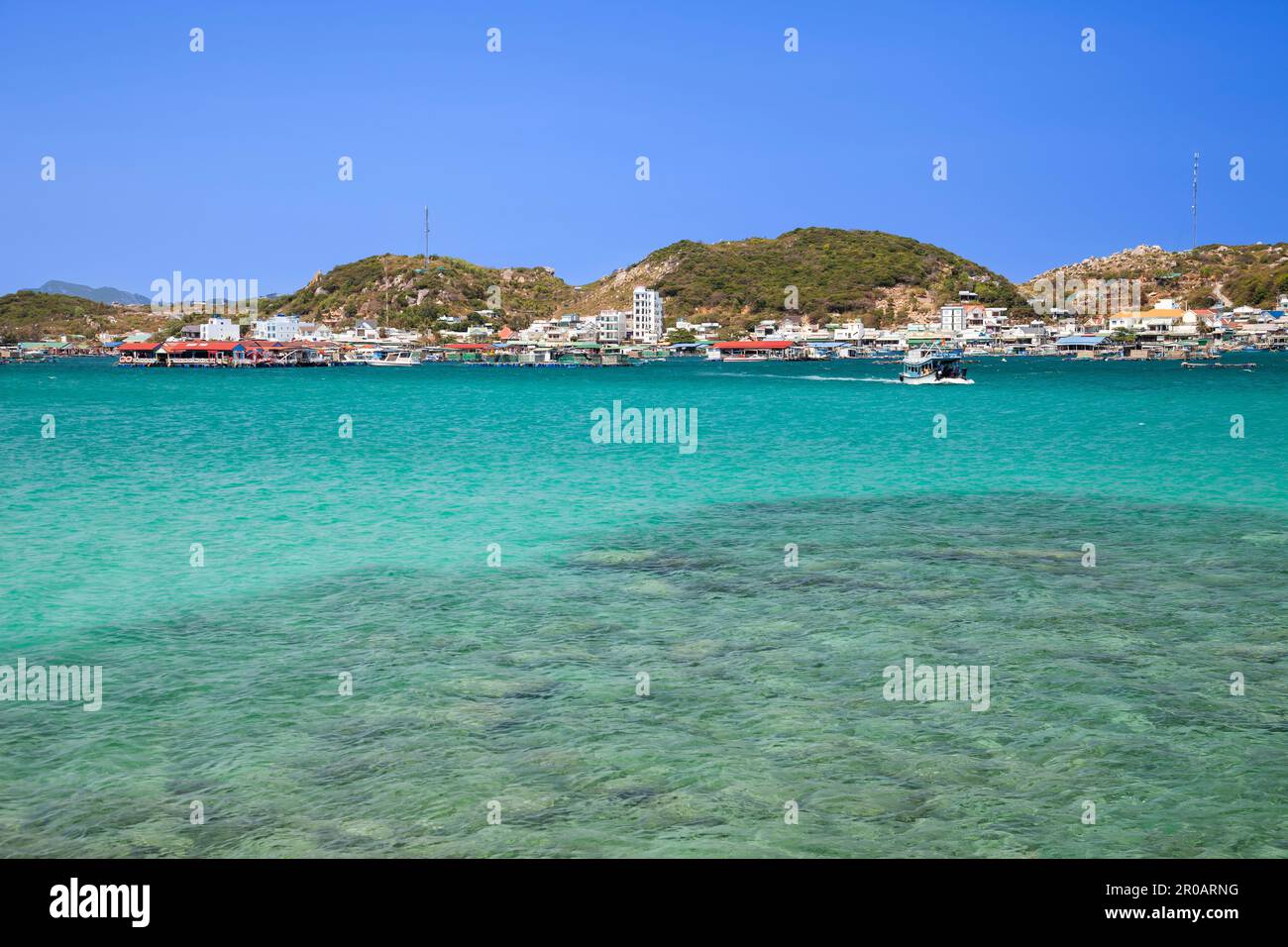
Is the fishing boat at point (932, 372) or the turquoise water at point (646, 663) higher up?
the fishing boat at point (932, 372)

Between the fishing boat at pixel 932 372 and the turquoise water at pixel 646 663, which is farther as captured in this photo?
the fishing boat at pixel 932 372

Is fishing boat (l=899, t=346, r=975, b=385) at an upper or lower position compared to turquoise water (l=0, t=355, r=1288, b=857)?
upper

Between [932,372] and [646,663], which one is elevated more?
[932,372]

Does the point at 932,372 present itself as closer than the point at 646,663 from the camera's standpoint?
No

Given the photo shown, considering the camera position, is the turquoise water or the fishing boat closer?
the turquoise water
